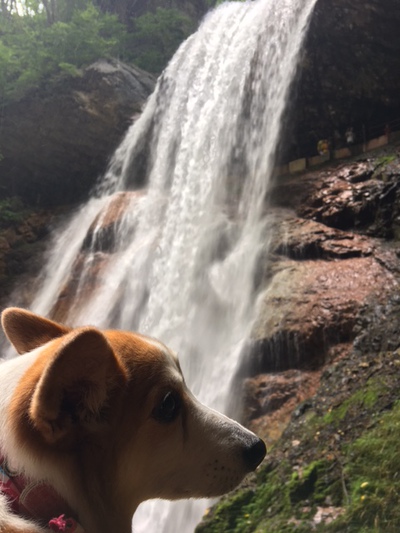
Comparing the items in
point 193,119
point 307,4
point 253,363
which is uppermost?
point 307,4

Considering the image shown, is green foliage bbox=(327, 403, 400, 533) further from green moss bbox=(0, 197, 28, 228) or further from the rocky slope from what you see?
green moss bbox=(0, 197, 28, 228)

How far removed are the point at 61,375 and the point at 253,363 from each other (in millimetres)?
6342

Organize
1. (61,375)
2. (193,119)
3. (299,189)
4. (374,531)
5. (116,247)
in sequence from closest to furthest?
(61,375) → (374,531) → (299,189) → (116,247) → (193,119)

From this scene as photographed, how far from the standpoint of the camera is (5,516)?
1462 mm

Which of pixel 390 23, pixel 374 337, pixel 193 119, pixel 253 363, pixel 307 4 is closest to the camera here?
pixel 374 337

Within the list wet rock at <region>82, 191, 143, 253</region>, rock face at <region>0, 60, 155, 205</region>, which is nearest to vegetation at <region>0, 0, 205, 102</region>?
rock face at <region>0, 60, 155, 205</region>

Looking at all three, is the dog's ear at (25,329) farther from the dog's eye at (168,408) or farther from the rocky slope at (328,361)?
the rocky slope at (328,361)

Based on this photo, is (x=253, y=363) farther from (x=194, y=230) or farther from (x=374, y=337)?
(x=194, y=230)

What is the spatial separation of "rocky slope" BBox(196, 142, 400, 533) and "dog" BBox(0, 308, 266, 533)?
5.81 ft

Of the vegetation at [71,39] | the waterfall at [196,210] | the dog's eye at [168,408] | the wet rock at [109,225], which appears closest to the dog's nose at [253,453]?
the dog's eye at [168,408]

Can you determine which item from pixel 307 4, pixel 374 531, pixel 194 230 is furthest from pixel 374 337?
pixel 307 4

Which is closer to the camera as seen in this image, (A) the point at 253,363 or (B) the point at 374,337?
(B) the point at 374,337

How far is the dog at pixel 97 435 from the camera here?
148 centimetres

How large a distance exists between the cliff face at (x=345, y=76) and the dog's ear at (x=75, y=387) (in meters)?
11.2
